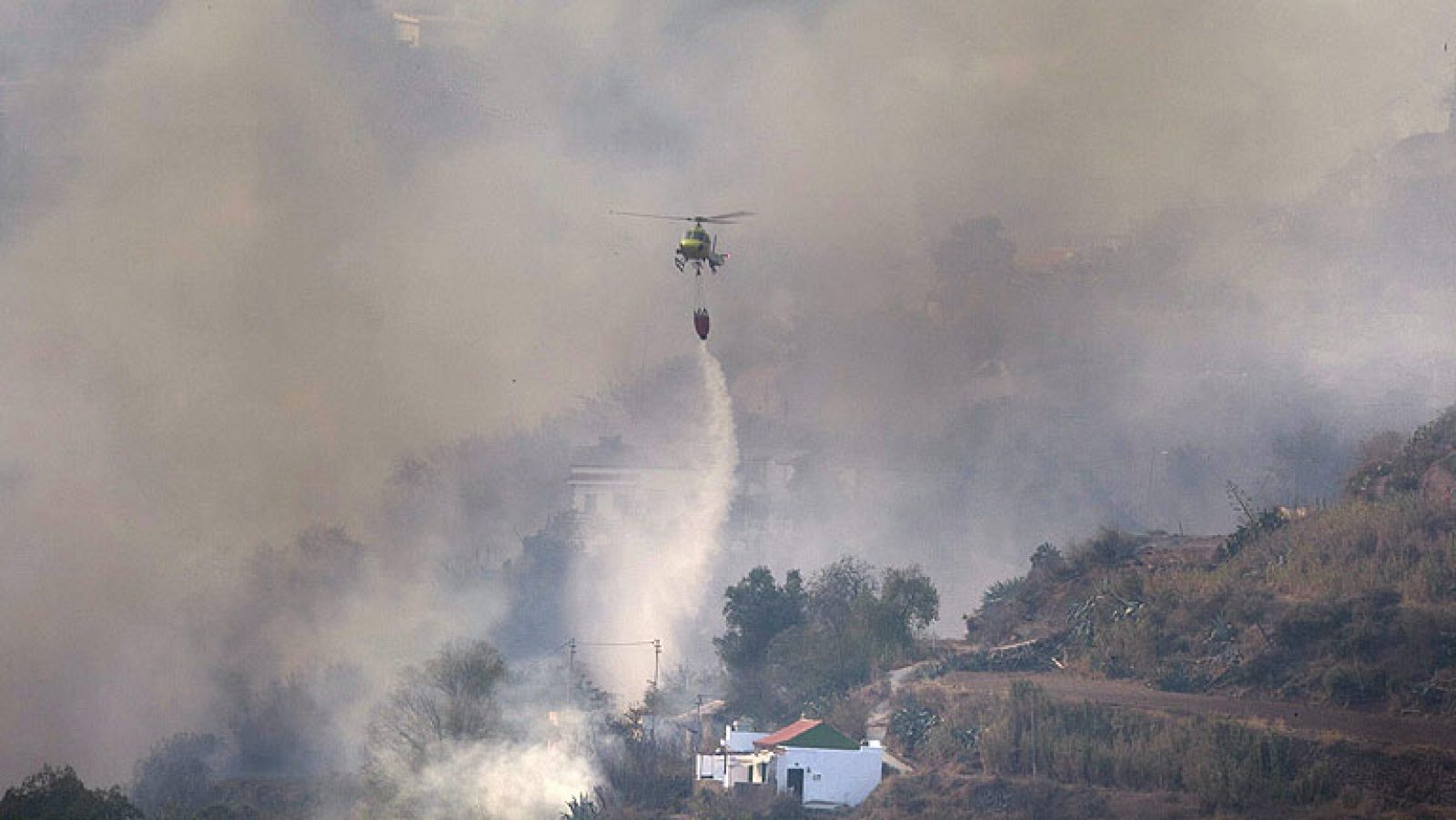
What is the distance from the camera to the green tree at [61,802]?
89.4 m

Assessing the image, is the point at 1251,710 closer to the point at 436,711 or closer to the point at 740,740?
the point at 740,740

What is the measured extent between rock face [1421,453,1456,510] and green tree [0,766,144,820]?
174 feet

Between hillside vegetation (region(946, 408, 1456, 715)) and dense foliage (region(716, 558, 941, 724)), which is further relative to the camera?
dense foliage (region(716, 558, 941, 724))

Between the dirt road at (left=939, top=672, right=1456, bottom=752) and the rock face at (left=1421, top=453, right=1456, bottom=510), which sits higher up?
the rock face at (left=1421, top=453, right=1456, bottom=510)

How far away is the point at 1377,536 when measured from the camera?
281 ft

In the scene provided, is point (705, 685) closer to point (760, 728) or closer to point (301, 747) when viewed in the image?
point (760, 728)

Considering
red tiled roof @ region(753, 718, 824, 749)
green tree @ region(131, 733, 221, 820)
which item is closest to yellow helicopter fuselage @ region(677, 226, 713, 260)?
red tiled roof @ region(753, 718, 824, 749)

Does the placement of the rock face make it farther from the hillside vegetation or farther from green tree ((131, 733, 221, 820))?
green tree ((131, 733, 221, 820))

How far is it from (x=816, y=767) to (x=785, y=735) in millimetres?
3646

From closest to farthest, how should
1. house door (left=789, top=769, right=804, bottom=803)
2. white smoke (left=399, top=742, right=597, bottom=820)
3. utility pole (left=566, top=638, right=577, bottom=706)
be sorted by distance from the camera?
house door (left=789, top=769, right=804, bottom=803)
white smoke (left=399, top=742, right=597, bottom=820)
utility pole (left=566, top=638, right=577, bottom=706)

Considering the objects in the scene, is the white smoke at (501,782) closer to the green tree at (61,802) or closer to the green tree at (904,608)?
the green tree at (61,802)

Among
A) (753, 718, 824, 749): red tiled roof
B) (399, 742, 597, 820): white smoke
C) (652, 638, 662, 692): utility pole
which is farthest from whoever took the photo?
(652, 638, 662, 692): utility pole

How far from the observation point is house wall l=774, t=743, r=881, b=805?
80688mm

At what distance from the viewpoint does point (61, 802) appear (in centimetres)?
9069
